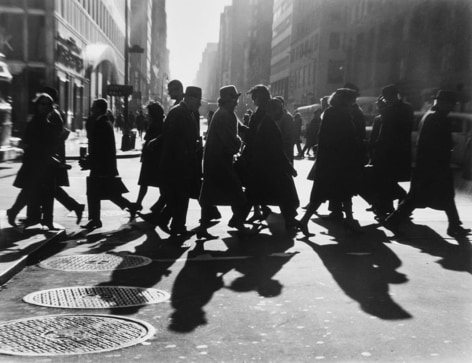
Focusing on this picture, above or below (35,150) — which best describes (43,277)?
below

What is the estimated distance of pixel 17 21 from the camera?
4028 centimetres

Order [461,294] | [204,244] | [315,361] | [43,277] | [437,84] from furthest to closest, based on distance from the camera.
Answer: [437,84] → [204,244] → [43,277] → [461,294] → [315,361]

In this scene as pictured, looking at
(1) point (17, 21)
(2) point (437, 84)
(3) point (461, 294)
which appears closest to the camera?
(3) point (461, 294)

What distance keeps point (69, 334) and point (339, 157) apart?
514 cm

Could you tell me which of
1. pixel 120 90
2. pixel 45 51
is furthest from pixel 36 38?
pixel 120 90

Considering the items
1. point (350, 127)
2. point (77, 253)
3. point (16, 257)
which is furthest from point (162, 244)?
point (350, 127)

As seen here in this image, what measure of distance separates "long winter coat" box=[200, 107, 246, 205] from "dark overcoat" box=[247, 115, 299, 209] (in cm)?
71

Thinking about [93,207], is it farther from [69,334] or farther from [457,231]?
[69,334]

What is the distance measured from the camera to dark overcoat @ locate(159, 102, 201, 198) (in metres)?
9.28

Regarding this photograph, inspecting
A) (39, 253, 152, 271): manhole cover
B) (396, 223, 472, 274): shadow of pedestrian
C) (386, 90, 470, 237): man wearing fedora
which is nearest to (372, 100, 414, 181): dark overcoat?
(396, 223, 472, 274): shadow of pedestrian

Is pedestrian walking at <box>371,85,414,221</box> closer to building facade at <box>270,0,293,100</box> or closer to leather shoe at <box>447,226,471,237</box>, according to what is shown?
leather shoe at <box>447,226,471,237</box>

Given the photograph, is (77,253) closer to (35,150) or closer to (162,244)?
(162,244)

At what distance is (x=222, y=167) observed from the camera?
30.2 feet

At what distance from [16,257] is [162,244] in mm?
2039
